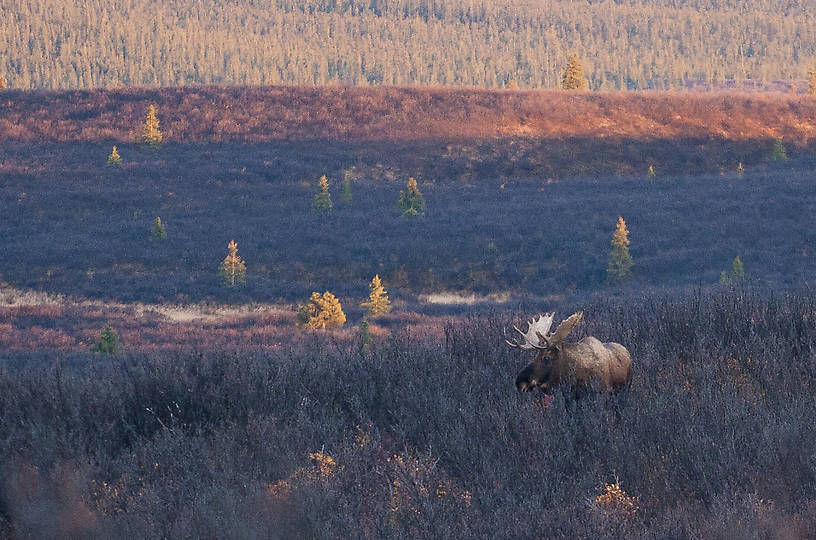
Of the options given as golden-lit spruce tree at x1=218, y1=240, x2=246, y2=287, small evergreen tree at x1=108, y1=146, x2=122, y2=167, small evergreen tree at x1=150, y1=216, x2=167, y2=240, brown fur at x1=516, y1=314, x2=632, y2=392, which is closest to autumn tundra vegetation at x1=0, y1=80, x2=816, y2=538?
brown fur at x1=516, y1=314, x2=632, y2=392

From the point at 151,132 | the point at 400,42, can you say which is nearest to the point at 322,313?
the point at 151,132

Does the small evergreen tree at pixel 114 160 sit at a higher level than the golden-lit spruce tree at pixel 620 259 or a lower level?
higher

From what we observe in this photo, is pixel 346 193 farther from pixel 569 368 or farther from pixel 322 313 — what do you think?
pixel 569 368

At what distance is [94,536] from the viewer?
19.8ft

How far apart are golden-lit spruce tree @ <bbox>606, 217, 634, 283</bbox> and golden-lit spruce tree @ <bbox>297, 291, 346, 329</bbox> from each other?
10.3 meters

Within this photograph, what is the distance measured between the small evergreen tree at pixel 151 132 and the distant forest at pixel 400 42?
205 feet

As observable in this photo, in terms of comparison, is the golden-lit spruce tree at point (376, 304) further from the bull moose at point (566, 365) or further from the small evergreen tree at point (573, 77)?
the small evergreen tree at point (573, 77)

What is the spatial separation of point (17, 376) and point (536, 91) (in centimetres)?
4842

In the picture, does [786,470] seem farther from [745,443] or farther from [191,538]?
[191,538]

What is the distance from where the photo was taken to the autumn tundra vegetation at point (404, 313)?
6.29 meters

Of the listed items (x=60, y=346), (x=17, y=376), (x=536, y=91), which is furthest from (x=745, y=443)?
(x=536, y=91)

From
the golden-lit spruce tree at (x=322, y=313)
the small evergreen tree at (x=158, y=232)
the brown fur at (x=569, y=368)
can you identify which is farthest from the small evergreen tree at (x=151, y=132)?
the brown fur at (x=569, y=368)

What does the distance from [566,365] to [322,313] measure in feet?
57.6

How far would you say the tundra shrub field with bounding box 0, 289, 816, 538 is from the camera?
5859 millimetres
